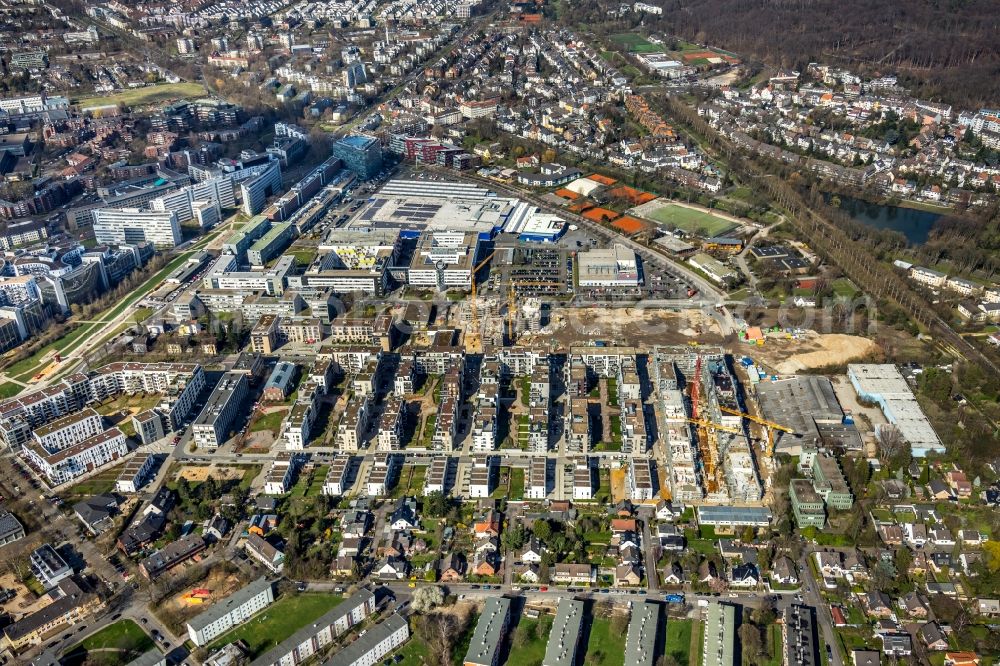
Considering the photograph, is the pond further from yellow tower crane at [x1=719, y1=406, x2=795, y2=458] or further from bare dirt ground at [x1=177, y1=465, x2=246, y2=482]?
bare dirt ground at [x1=177, y1=465, x2=246, y2=482]

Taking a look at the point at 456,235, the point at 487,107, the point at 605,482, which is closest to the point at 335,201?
the point at 456,235

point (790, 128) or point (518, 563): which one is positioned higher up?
point (790, 128)

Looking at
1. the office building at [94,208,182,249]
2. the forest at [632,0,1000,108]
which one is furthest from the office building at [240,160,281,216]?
the forest at [632,0,1000,108]

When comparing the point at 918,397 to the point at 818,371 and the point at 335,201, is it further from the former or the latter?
the point at 335,201

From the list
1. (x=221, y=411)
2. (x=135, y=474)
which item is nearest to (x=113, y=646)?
(x=135, y=474)

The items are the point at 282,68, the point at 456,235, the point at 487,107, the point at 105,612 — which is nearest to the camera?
the point at 105,612

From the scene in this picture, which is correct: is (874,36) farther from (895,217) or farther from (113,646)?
(113,646)

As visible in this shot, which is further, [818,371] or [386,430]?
[818,371]
